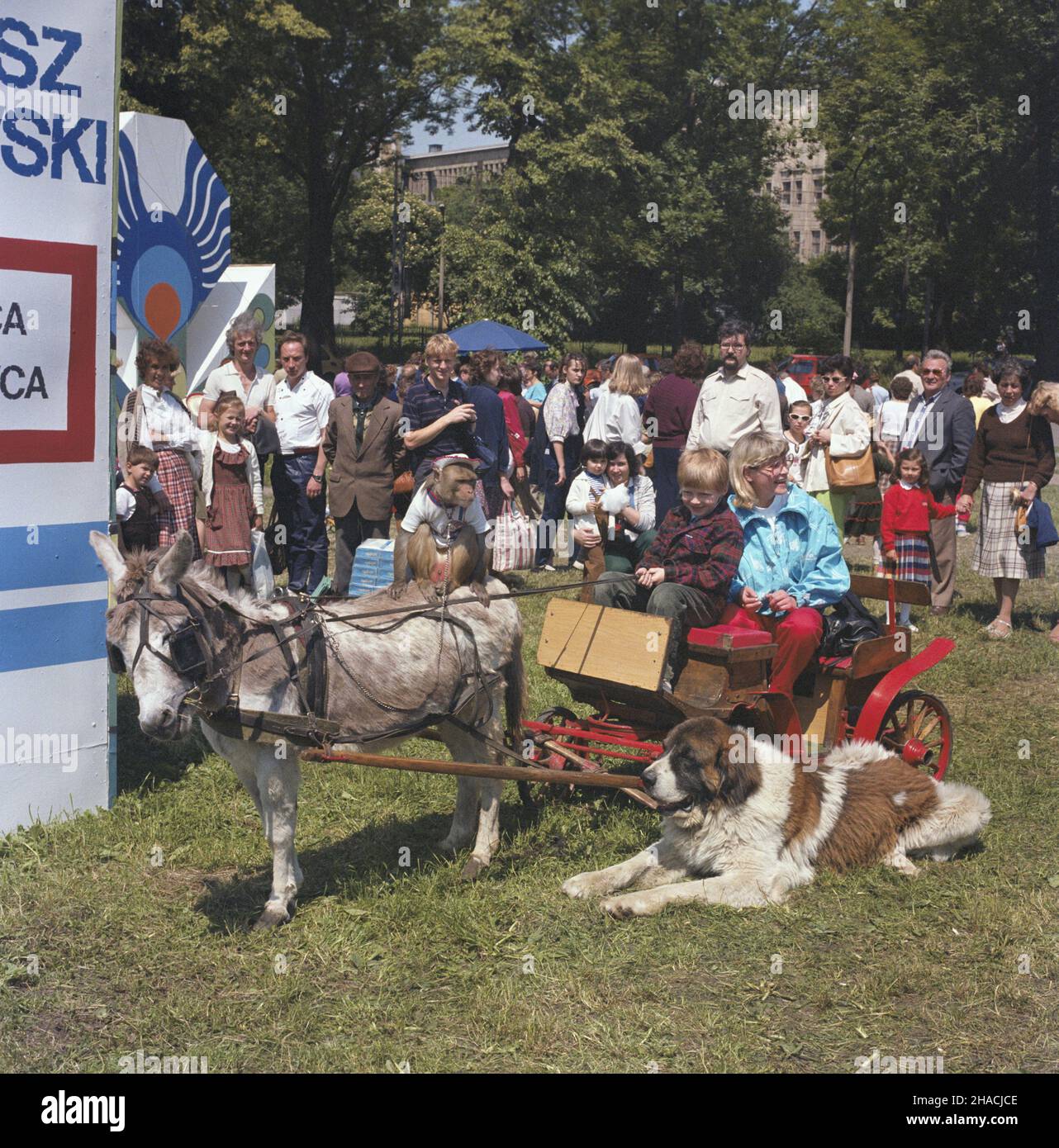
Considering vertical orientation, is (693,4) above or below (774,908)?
above

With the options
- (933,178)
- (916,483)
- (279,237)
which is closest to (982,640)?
(916,483)

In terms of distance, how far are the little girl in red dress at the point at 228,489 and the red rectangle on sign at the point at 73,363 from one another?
259 centimetres

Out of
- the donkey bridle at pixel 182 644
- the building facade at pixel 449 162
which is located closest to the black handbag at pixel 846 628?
the donkey bridle at pixel 182 644

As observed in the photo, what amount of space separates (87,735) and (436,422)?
9.75 ft

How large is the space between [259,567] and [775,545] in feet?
14.8

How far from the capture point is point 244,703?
16.7 feet

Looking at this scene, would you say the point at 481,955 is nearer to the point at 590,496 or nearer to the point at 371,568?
the point at 371,568

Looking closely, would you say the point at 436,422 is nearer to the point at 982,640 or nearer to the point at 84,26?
the point at 84,26

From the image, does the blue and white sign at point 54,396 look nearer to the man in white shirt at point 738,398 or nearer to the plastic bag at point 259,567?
the plastic bag at point 259,567

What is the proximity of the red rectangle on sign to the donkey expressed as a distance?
4.31 feet

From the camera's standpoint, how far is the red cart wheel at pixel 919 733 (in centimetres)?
702

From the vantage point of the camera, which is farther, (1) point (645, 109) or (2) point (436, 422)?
(1) point (645, 109)

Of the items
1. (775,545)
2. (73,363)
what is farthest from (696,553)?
(73,363)
